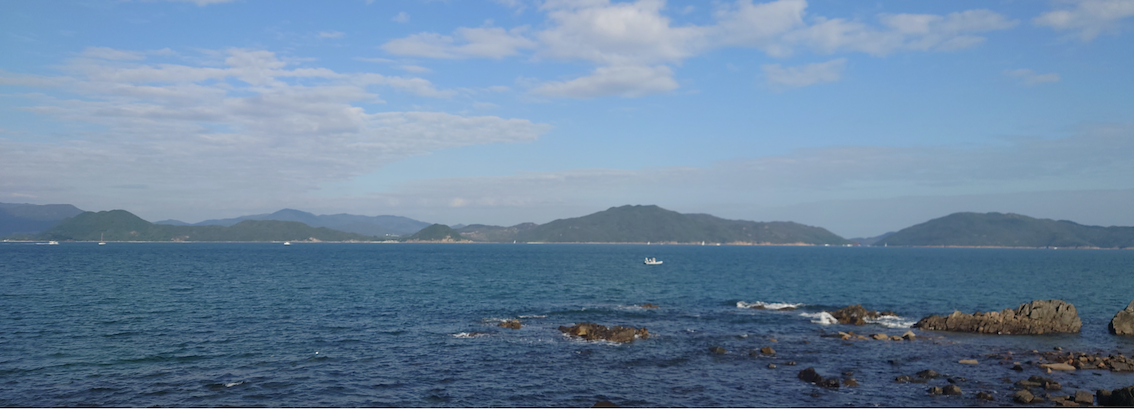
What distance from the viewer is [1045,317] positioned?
52.9 metres

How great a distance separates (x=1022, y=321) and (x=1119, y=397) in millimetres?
29357

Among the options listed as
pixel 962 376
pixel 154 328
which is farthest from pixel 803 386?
pixel 154 328

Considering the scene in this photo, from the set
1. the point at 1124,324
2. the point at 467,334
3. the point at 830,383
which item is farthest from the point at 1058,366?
the point at 467,334

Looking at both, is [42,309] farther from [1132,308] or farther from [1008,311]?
[1132,308]

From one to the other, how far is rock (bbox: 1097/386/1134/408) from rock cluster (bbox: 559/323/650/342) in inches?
1083

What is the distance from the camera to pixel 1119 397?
90.0 ft

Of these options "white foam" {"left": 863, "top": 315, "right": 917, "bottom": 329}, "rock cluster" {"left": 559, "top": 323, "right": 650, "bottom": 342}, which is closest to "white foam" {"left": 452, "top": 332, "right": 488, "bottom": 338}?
"rock cluster" {"left": 559, "top": 323, "right": 650, "bottom": 342}

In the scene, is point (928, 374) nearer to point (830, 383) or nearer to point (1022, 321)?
point (830, 383)

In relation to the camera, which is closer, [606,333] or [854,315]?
[606,333]

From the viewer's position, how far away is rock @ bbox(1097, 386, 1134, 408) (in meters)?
26.9

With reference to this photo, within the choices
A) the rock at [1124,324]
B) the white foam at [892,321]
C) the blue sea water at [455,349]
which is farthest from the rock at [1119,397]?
the rock at [1124,324]

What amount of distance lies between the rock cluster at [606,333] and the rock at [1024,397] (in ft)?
79.6

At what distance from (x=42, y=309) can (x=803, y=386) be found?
68.5 m

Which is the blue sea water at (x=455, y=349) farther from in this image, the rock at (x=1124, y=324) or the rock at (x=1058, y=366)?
the rock at (x=1124, y=324)
